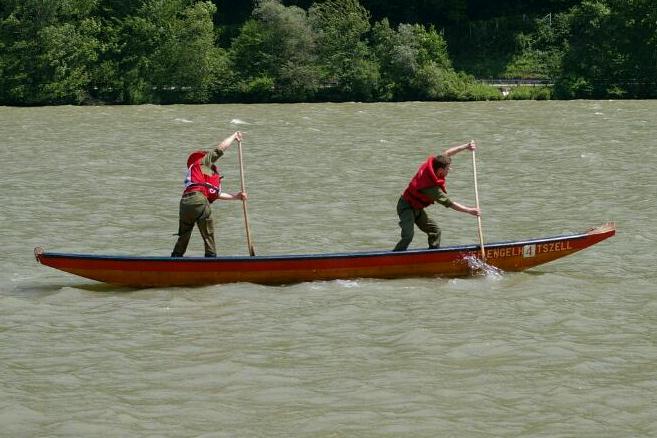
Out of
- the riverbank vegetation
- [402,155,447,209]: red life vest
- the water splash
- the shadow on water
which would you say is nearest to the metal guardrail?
the riverbank vegetation

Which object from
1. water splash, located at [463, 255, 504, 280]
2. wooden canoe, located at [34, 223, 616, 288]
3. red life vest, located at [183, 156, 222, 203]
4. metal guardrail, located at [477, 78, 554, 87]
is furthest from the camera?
metal guardrail, located at [477, 78, 554, 87]

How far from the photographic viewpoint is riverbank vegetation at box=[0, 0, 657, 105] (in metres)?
68.5

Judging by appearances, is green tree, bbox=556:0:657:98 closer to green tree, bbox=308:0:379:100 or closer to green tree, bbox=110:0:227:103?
green tree, bbox=308:0:379:100

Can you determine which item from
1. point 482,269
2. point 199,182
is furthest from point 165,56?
point 482,269

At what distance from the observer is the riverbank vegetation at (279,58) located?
6850 cm

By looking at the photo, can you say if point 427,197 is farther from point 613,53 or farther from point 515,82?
point 613,53

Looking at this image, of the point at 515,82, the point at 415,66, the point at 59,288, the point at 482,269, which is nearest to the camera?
the point at 59,288

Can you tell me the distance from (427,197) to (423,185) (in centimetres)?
20

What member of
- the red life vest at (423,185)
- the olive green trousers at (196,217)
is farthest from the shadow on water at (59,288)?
the red life vest at (423,185)

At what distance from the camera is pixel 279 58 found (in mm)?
71625

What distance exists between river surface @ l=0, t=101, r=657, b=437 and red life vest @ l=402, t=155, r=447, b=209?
1183 millimetres

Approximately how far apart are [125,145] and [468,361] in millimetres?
29115

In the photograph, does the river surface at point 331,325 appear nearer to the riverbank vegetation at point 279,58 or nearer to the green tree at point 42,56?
the green tree at point 42,56

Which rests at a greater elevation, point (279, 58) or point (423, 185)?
point (279, 58)
